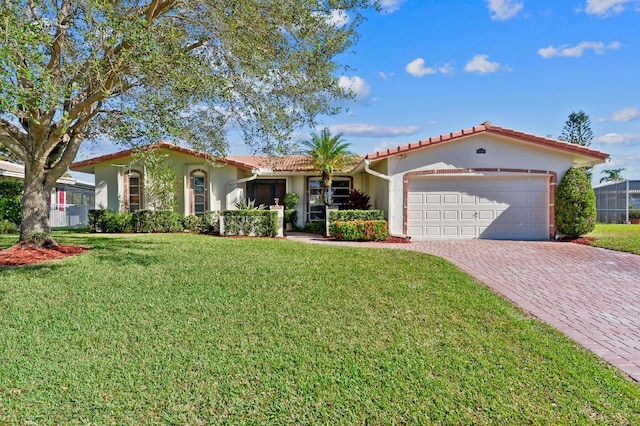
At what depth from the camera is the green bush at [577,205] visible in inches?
541

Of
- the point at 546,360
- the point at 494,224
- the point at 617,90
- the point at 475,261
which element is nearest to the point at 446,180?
the point at 494,224

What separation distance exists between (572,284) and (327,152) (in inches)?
472

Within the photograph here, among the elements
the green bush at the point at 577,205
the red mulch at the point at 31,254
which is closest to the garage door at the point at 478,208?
the green bush at the point at 577,205

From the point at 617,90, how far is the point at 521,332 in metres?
13.9

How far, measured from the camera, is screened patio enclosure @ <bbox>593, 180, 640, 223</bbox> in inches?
942

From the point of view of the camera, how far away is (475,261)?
32.9 ft

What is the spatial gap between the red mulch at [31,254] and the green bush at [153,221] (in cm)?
590

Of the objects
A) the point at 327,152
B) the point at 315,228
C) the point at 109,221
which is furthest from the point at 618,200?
the point at 109,221

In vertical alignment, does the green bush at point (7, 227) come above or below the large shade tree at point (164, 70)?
below

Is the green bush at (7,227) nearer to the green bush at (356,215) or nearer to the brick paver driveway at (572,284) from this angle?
the green bush at (356,215)

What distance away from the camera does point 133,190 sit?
18.2 metres

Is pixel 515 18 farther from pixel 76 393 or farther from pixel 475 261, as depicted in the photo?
pixel 76 393

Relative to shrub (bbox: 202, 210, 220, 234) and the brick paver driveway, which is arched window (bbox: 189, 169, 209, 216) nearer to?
shrub (bbox: 202, 210, 220, 234)

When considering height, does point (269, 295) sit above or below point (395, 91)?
below
